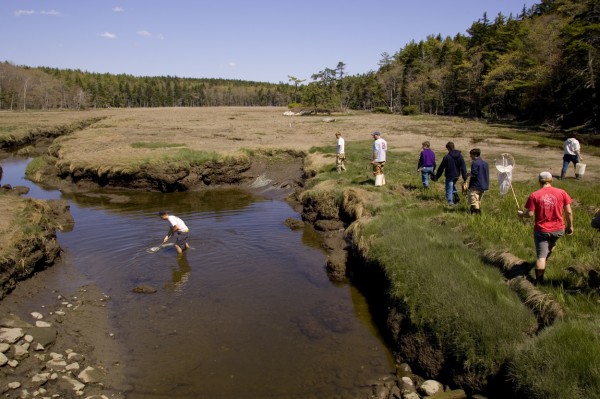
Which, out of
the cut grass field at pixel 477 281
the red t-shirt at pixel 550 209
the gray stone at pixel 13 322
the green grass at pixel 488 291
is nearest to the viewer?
the green grass at pixel 488 291

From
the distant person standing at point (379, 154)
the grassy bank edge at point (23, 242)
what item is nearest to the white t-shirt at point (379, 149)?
the distant person standing at point (379, 154)

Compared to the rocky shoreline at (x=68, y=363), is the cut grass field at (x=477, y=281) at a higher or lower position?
higher

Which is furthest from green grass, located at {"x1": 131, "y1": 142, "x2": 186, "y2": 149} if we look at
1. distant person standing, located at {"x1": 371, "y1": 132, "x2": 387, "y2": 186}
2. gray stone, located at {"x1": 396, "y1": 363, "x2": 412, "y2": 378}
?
gray stone, located at {"x1": 396, "y1": 363, "x2": 412, "y2": 378}

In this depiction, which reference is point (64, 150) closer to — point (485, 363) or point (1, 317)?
point (1, 317)

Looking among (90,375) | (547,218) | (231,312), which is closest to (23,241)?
(90,375)

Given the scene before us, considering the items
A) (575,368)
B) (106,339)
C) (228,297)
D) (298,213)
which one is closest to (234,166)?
(298,213)

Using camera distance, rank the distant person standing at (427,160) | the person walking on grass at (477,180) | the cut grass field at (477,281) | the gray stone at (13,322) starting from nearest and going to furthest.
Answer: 1. the cut grass field at (477,281)
2. the gray stone at (13,322)
3. the person walking on grass at (477,180)
4. the distant person standing at (427,160)

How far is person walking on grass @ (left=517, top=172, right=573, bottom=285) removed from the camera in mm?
7621

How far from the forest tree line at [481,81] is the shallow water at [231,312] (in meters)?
37.7

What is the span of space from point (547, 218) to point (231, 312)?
6860 millimetres

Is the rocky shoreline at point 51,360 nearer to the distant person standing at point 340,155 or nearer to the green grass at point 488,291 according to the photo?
the green grass at point 488,291

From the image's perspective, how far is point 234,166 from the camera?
2688 centimetres

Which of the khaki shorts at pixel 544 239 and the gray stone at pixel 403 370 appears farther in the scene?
the gray stone at pixel 403 370

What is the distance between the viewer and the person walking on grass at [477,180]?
11734 mm
